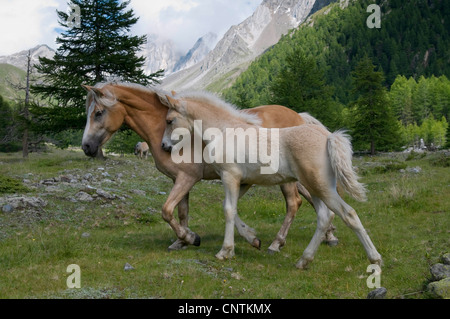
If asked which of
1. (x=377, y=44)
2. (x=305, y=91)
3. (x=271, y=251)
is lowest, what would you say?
(x=271, y=251)

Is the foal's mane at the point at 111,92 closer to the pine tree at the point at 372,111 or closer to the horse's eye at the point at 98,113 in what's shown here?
the horse's eye at the point at 98,113

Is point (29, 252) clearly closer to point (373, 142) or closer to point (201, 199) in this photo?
point (201, 199)

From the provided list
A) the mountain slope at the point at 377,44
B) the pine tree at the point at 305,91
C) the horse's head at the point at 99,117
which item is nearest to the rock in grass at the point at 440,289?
the horse's head at the point at 99,117

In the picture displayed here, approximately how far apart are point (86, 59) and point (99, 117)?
64.2 ft

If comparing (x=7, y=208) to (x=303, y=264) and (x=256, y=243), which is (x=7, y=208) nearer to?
(x=256, y=243)

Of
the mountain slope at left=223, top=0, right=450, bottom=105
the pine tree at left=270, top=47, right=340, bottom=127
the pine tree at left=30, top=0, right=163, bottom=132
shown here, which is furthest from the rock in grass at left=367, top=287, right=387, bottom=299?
the mountain slope at left=223, top=0, right=450, bottom=105

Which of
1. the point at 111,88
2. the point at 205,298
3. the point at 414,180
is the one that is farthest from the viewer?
the point at 414,180

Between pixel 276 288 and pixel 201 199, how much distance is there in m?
8.09

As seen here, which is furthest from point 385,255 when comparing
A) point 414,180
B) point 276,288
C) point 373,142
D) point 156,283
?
point 373,142

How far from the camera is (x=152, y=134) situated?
23.8ft

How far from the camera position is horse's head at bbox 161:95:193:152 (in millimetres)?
6812

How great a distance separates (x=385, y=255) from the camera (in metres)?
6.27

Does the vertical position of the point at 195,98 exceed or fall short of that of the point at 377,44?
it falls short

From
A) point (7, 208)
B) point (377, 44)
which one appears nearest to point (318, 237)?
point (7, 208)
